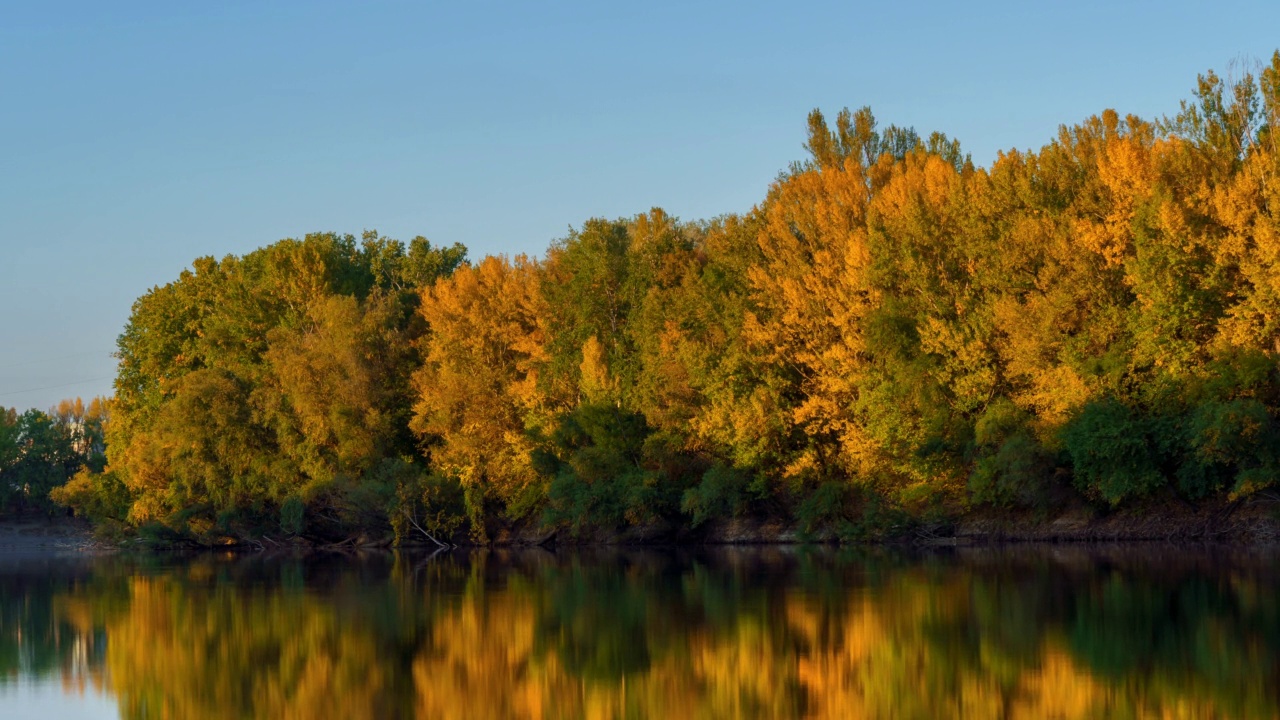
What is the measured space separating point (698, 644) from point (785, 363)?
3312 cm

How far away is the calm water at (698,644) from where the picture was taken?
16.6m

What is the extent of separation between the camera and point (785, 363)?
54.5 m

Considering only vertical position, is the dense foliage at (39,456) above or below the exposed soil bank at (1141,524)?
above

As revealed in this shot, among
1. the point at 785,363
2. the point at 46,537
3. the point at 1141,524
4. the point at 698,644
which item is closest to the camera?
the point at 698,644

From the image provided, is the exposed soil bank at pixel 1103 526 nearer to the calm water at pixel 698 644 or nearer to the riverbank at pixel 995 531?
the riverbank at pixel 995 531

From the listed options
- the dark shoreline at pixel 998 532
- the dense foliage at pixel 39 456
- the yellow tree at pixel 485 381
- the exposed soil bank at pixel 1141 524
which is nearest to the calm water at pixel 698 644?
the exposed soil bank at pixel 1141 524

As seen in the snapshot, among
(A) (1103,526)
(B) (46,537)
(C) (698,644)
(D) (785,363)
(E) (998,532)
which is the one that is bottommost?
(B) (46,537)

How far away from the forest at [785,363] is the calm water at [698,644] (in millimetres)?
6507

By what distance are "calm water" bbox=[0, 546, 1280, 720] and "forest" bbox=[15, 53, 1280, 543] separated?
6.51 m

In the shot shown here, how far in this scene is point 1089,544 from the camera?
4416 centimetres

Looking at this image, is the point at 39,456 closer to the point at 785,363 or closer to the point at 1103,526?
the point at 785,363

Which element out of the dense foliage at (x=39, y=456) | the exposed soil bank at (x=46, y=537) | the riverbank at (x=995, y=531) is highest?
the dense foliage at (x=39, y=456)

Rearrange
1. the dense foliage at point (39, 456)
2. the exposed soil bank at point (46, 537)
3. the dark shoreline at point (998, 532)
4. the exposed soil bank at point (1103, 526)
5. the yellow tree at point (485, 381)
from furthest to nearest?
the dense foliage at point (39, 456) → the exposed soil bank at point (46, 537) → the yellow tree at point (485, 381) → the dark shoreline at point (998, 532) → the exposed soil bank at point (1103, 526)

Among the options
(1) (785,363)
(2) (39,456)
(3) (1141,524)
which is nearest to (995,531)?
(3) (1141,524)
